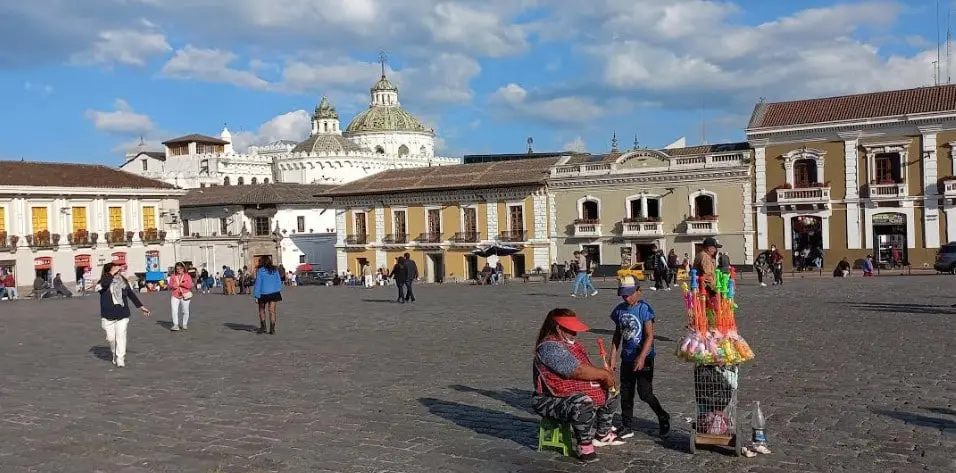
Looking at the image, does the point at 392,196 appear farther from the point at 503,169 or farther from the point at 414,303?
the point at 414,303

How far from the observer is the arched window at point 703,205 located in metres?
41.1

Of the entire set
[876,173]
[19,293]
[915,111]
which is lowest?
[19,293]

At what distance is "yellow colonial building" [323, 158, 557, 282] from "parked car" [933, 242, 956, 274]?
1796 cm

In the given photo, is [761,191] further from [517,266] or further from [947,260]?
[517,266]

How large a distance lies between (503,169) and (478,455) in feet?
135

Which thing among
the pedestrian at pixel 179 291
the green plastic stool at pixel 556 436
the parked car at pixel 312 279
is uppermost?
the pedestrian at pixel 179 291

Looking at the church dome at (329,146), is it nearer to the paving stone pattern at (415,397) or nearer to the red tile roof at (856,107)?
the red tile roof at (856,107)

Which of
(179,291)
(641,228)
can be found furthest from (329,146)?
(179,291)

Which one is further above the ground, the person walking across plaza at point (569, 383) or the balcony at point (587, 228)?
the balcony at point (587, 228)

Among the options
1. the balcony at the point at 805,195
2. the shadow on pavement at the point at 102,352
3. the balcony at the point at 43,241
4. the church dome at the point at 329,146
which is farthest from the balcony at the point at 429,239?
the church dome at the point at 329,146

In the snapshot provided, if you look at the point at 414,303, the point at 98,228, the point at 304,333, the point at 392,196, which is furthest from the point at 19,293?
the point at 304,333

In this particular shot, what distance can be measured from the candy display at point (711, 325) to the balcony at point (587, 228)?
36.1 m

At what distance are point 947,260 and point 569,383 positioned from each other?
92.0 ft

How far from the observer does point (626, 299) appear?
8.52 metres
